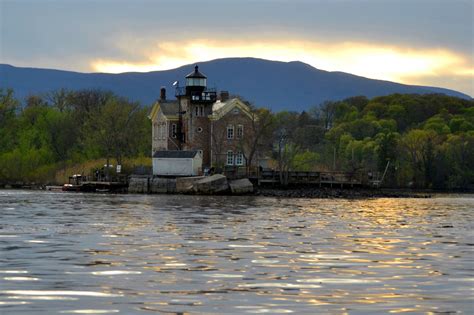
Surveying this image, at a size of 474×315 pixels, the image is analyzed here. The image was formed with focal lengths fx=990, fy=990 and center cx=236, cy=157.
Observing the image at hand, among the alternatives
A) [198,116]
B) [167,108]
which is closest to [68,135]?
[167,108]

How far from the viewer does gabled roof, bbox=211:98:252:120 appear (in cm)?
10412

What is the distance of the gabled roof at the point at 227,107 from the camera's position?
342ft

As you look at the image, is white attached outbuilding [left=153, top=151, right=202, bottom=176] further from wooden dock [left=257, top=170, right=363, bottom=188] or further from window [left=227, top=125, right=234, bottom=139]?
wooden dock [left=257, top=170, right=363, bottom=188]

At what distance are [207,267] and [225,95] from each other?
87.0m

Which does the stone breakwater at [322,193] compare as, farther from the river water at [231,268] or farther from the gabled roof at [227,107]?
the river water at [231,268]

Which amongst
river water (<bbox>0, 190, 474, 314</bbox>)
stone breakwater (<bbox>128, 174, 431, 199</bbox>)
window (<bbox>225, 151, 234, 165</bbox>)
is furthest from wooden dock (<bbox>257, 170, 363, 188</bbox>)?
river water (<bbox>0, 190, 474, 314</bbox>)

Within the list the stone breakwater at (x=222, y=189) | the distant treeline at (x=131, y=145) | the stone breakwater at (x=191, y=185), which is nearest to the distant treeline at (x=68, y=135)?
the distant treeline at (x=131, y=145)

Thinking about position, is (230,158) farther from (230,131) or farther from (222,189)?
(222,189)

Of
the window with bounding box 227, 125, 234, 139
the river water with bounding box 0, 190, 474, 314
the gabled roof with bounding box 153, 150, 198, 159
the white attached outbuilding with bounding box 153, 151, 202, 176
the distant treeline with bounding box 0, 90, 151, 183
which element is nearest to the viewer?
the river water with bounding box 0, 190, 474, 314

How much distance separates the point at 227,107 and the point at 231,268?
264 ft

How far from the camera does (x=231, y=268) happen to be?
24438 mm

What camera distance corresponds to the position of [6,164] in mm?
123438

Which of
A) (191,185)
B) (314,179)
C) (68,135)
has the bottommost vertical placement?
(191,185)

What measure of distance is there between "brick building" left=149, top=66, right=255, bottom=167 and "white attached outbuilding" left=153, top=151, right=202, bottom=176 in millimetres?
3853
